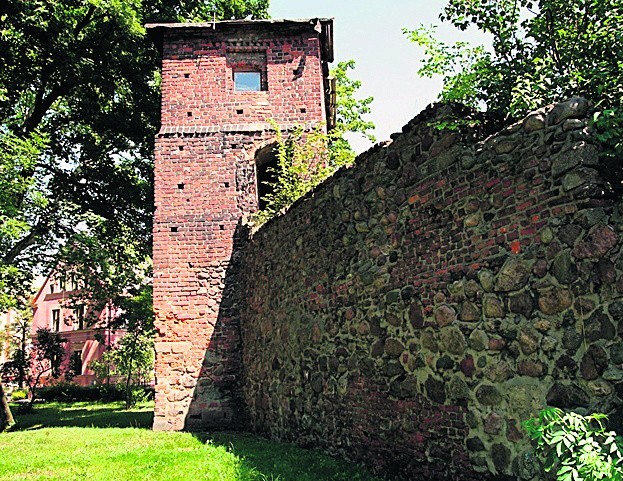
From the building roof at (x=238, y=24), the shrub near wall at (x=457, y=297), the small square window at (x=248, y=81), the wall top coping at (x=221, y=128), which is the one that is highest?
the building roof at (x=238, y=24)

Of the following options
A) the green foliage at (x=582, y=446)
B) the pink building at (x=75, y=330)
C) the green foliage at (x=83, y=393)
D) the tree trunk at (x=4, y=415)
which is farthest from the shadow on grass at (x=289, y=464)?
the pink building at (x=75, y=330)

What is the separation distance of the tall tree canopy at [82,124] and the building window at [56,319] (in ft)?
82.6

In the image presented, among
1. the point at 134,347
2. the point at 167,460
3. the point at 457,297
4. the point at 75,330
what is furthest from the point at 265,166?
the point at 75,330

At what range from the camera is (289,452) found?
7684 millimetres

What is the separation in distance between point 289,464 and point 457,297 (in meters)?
3.11

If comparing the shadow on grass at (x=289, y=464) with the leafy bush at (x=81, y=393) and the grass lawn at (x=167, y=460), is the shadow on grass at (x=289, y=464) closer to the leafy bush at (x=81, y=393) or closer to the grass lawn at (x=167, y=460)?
the grass lawn at (x=167, y=460)

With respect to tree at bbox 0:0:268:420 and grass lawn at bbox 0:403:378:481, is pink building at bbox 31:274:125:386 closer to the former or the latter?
tree at bbox 0:0:268:420

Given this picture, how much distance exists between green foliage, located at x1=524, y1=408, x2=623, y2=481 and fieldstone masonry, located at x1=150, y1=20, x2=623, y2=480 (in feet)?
0.66

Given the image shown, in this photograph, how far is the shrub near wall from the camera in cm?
414

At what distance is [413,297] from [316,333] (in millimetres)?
2318

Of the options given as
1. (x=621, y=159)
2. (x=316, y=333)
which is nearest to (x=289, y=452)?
(x=316, y=333)

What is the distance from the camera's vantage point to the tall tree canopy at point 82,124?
14734 millimetres

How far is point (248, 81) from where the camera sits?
13320 mm

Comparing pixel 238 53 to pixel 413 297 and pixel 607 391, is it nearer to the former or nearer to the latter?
pixel 413 297
